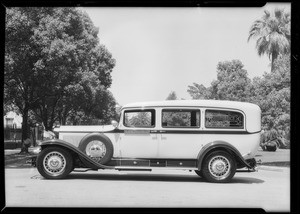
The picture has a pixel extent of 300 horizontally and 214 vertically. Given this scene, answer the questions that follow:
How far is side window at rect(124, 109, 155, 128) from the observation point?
11.0 metres

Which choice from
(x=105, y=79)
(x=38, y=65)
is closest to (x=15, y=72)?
(x=38, y=65)

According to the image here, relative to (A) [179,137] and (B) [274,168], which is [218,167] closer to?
(A) [179,137]

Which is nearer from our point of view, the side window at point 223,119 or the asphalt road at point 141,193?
the asphalt road at point 141,193

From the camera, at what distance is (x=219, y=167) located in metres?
10.8

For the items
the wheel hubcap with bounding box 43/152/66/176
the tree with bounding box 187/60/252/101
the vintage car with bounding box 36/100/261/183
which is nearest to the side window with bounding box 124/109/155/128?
the vintage car with bounding box 36/100/261/183

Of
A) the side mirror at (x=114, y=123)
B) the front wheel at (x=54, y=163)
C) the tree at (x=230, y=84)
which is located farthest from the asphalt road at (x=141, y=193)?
the tree at (x=230, y=84)

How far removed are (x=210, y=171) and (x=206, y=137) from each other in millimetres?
849

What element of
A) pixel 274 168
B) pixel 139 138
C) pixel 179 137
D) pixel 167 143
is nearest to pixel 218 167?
pixel 179 137

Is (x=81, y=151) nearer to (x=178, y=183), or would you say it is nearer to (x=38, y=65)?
(x=178, y=183)

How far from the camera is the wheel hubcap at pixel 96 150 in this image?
10727 mm

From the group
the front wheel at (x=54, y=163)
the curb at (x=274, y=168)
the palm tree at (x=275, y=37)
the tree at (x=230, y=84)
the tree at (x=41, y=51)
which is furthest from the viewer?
the tree at (x=230, y=84)

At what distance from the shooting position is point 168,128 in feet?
35.5

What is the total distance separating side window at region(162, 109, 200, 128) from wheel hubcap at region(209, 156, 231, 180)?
0.99 metres

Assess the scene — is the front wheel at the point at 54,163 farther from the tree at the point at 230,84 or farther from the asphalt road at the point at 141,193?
the tree at the point at 230,84
